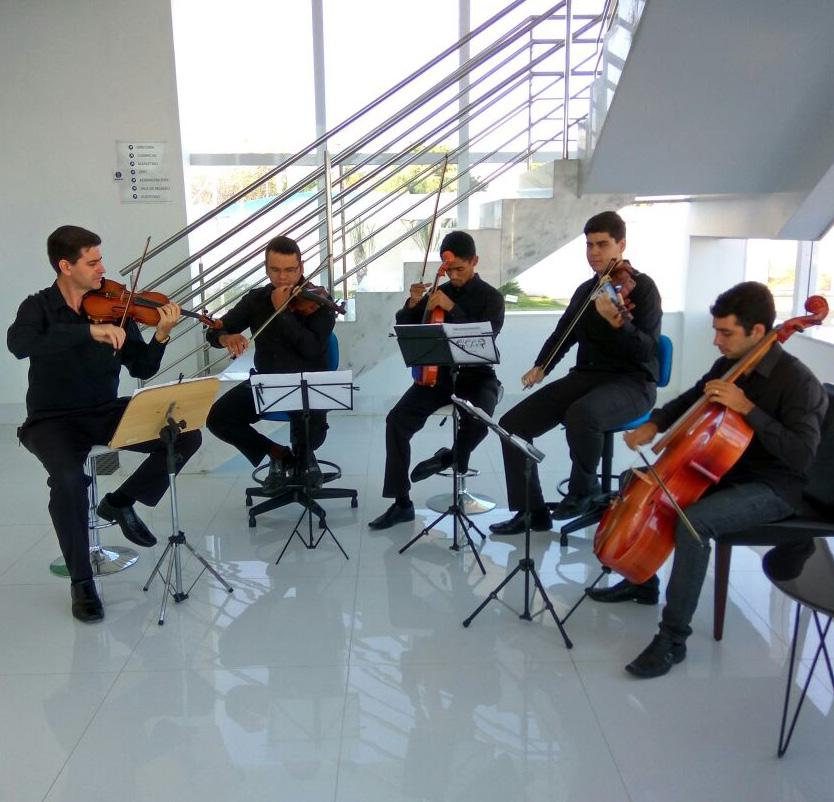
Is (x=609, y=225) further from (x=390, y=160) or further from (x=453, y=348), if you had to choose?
(x=390, y=160)

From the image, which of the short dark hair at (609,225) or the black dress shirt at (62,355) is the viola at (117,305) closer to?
the black dress shirt at (62,355)

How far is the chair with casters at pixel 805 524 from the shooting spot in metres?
2.26

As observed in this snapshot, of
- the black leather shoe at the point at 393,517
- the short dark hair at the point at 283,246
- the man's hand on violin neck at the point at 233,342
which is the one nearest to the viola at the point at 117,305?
the man's hand on violin neck at the point at 233,342

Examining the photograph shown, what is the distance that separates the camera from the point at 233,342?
3.27m

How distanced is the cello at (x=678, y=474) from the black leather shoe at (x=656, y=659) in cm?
20

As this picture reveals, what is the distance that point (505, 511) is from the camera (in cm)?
349

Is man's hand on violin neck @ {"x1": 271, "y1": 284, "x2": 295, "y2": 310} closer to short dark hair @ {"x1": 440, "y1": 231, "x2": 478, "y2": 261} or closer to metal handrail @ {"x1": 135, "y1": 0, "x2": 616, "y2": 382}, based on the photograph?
metal handrail @ {"x1": 135, "y1": 0, "x2": 616, "y2": 382}

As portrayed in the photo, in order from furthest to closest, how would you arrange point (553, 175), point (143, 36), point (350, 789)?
point (143, 36) < point (553, 175) < point (350, 789)

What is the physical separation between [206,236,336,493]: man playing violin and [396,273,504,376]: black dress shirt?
34 centimetres

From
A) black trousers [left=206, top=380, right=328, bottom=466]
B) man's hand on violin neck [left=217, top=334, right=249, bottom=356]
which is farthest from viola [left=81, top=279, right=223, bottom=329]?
black trousers [left=206, top=380, right=328, bottom=466]

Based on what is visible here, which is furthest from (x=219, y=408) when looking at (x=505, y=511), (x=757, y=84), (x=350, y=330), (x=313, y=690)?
(x=757, y=84)

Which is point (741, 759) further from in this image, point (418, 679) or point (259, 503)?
point (259, 503)

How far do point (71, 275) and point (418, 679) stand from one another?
1753mm

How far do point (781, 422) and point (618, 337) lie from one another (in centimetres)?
88
